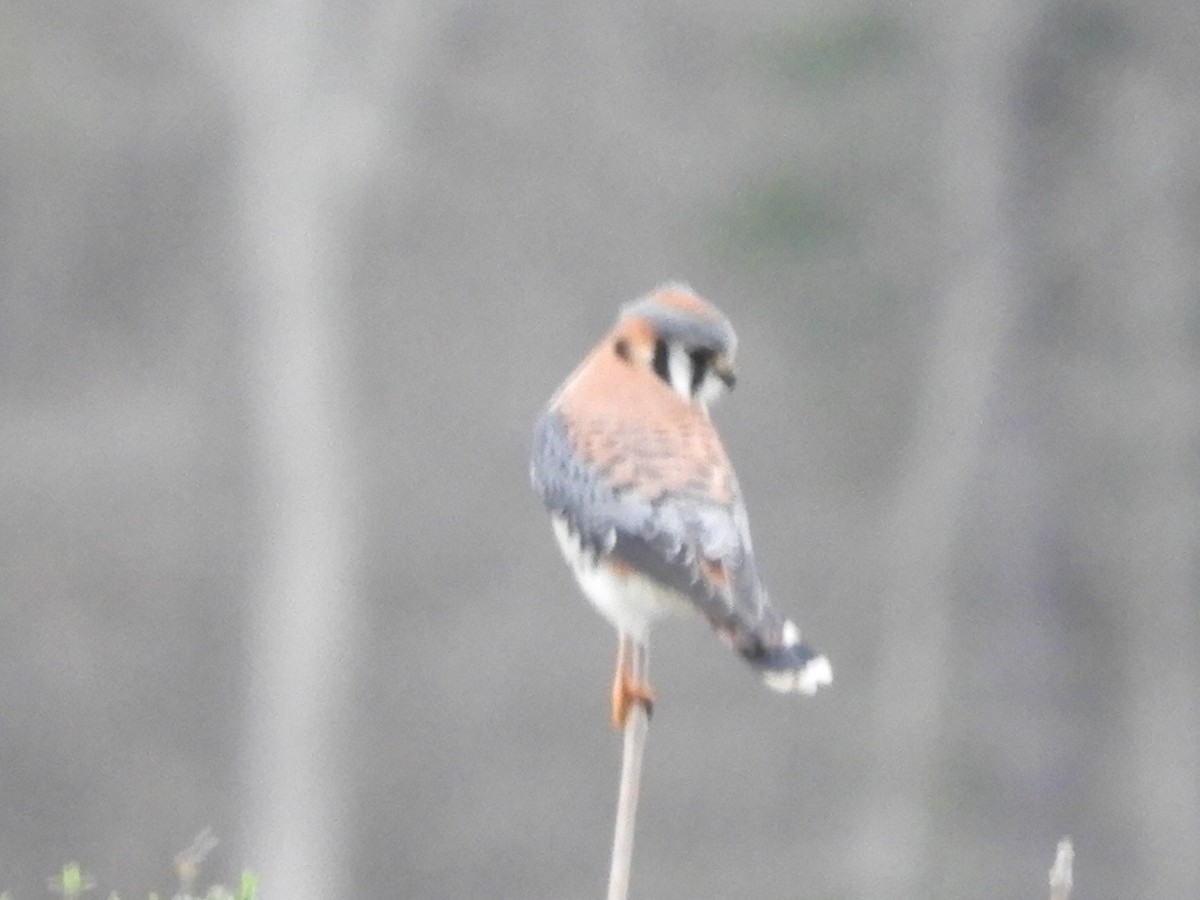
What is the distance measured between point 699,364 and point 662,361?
82 millimetres

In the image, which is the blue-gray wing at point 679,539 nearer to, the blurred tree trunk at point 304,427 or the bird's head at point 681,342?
the bird's head at point 681,342

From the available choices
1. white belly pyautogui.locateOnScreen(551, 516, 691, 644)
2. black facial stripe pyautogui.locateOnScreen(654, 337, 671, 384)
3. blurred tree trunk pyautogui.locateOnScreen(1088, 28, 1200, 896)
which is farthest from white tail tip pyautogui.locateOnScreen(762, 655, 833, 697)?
blurred tree trunk pyautogui.locateOnScreen(1088, 28, 1200, 896)

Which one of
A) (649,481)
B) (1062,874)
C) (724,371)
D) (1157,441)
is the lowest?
(1062,874)

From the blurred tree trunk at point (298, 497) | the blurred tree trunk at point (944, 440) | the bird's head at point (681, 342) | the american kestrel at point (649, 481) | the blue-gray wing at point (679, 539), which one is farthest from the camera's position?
the blurred tree trunk at point (298, 497)

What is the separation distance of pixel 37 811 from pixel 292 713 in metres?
1.98

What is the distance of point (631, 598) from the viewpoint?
593 cm

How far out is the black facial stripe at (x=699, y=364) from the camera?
242 inches

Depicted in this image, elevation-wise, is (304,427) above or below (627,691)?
above

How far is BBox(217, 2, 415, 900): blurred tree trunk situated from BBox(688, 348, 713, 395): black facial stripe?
1867 cm

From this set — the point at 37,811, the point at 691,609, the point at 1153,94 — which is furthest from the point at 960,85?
the point at 691,609

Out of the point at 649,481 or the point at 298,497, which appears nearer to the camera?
the point at 649,481

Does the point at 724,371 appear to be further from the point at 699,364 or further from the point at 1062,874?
the point at 1062,874

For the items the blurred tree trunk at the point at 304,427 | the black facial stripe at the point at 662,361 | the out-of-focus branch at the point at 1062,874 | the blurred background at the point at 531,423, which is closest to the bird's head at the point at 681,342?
the black facial stripe at the point at 662,361

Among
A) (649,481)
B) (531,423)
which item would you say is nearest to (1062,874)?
(649,481)
